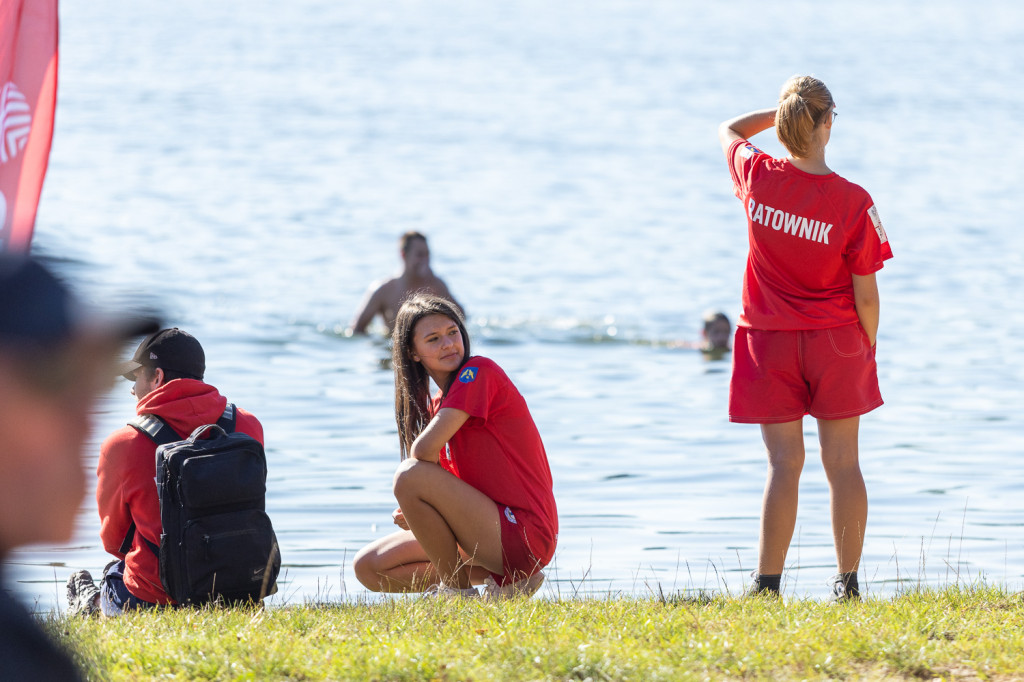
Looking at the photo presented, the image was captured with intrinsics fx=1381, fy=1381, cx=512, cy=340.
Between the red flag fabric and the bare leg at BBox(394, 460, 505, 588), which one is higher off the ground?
the red flag fabric

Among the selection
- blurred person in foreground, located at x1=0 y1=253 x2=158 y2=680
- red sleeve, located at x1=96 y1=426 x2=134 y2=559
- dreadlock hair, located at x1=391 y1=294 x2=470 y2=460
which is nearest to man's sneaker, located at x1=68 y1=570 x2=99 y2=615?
red sleeve, located at x1=96 y1=426 x2=134 y2=559

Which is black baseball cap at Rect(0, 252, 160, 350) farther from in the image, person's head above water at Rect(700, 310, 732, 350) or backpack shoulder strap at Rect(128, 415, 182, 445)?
person's head above water at Rect(700, 310, 732, 350)

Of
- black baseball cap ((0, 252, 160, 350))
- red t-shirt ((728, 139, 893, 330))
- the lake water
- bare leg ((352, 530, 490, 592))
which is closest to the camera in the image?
black baseball cap ((0, 252, 160, 350))

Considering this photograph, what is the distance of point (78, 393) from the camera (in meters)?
1.96

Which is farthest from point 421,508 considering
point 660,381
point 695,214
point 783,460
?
point 695,214

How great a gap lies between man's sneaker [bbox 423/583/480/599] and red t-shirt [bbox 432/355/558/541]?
42 cm

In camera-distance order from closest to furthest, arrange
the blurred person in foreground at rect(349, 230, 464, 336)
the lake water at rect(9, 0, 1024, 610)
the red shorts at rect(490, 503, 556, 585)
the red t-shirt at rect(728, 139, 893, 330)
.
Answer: the red t-shirt at rect(728, 139, 893, 330), the red shorts at rect(490, 503, 556, 585), the lake water at rect(9, 0, 1024, 610), the blurred person in foreground at rect(349, 230, 464, 336)

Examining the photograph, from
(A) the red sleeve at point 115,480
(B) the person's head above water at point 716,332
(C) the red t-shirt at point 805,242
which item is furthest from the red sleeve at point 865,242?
(B) the person's head above water at point 716,332

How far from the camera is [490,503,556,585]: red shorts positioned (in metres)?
6.05

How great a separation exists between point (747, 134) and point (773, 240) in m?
0.69

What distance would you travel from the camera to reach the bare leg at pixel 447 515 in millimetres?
5949

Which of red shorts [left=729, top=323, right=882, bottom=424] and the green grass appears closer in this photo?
the green grass

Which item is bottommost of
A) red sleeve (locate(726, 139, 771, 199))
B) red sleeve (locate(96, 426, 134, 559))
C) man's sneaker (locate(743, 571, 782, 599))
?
man's sneaker (locate(743, 571, 782, 599))

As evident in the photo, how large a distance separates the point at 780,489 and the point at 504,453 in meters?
1.23
